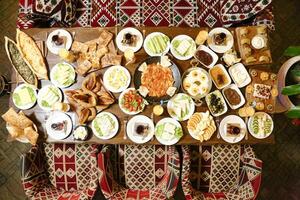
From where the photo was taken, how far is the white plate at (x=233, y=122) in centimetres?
288

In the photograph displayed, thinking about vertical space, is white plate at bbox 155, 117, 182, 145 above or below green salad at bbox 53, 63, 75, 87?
below

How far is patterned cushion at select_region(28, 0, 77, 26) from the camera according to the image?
310 cm

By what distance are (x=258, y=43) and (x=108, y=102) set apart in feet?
4.72

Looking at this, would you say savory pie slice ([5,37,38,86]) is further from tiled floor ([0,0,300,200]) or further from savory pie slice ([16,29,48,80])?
tiled floor ([0,0,300,200])

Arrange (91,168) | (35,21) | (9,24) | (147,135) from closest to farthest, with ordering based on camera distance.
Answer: (147,135)
(91,168)
(35,21)
(9,24)

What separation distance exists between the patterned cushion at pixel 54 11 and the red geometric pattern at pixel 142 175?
4.43 ft

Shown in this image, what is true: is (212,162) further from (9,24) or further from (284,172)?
(9,24)

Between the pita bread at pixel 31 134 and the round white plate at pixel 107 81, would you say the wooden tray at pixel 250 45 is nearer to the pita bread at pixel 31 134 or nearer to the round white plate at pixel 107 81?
the round white plate at pixel 107 81

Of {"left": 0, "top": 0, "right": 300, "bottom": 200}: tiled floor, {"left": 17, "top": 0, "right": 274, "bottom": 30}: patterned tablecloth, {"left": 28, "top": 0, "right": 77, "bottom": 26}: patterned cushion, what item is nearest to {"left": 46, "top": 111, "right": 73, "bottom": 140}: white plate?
{"left": 28, "top": 0, "right": 77, "bottom": 26}: patterned cushion

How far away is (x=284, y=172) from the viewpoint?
153 inches

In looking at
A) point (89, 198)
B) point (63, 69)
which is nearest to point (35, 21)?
point (63, 69)

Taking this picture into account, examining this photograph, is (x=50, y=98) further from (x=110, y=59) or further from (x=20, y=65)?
(x=110, y=59)

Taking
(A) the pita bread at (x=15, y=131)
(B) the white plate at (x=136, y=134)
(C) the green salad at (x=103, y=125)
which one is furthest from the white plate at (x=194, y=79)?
(A) the pita bread at (x=15, y=131)

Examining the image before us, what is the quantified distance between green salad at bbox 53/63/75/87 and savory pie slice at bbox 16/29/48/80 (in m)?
0.10
